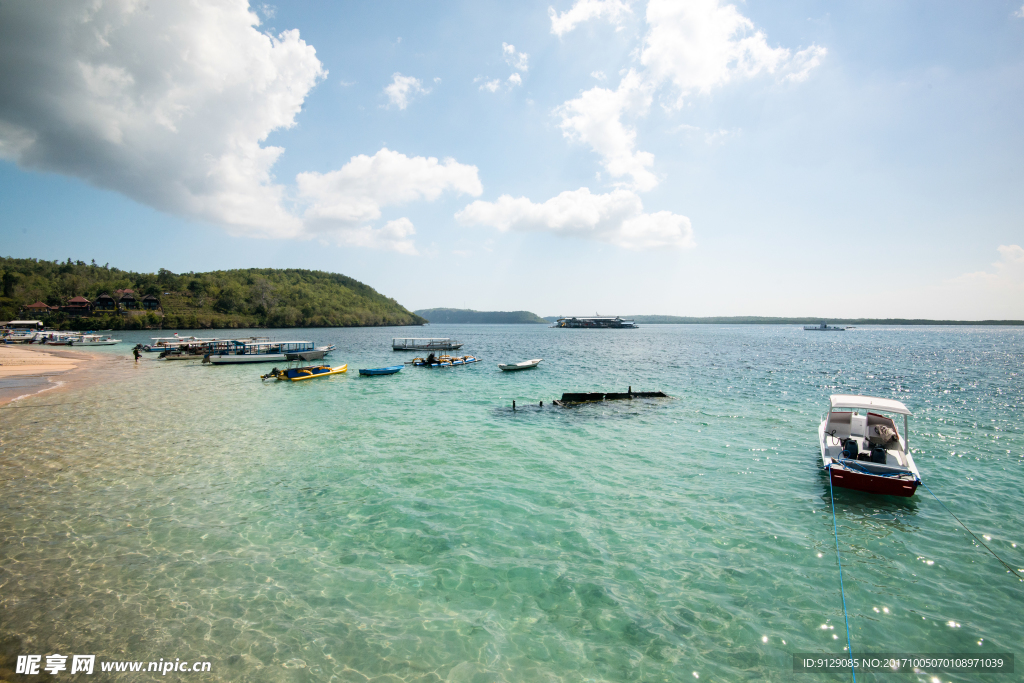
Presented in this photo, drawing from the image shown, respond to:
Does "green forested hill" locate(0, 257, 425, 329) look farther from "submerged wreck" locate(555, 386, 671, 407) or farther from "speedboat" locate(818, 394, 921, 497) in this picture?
"speedboat" locate(818, 394, 921, 497)

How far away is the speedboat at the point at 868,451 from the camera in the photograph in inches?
557

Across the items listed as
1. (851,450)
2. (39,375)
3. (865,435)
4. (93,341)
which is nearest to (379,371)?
(39,375)

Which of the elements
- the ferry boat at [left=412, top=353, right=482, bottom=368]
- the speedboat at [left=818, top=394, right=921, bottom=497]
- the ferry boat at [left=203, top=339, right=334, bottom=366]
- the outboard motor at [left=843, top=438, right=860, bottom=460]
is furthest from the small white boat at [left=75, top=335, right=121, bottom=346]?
the outboard motor at [left=843, top=438, right=860, bottom=460]

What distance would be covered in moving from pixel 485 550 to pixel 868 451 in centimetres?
1520

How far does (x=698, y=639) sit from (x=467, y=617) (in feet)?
15.2

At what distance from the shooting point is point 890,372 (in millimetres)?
52344

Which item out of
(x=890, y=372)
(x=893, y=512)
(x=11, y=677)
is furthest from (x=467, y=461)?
(x=890, y=372)

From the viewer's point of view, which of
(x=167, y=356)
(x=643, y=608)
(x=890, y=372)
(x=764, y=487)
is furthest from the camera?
(x=167, y=356)

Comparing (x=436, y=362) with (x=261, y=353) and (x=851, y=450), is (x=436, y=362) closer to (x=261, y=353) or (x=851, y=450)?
(x=261, y=353)

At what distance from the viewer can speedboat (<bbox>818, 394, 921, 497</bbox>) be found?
46.4 ft

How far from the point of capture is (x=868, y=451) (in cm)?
1581

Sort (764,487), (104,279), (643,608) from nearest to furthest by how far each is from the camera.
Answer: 1. (643,608)
2. (764,487)
3. (104,279)

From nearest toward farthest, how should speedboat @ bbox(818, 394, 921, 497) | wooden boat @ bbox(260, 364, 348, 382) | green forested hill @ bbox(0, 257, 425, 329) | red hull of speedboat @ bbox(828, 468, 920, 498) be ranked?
1. red hull of speedboat @ bbox(828, 468, 920, 498)
2. speedboat @ bbox(818, 394, 921, 497)
3. wooden boat @ bbox(260, 364, 348, 382)
4. green forested hill @ bbox(0, 257, 425, 329)

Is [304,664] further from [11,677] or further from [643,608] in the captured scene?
[643,608]
